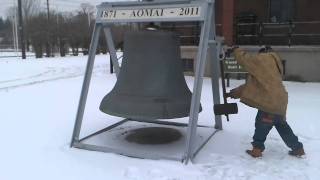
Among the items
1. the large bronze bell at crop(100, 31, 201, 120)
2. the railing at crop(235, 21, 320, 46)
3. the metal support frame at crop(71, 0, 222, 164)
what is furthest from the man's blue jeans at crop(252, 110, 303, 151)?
the railing at crop(235, 21, 320, 46)

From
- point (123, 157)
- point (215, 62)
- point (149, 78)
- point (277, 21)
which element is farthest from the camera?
point (277, 21)

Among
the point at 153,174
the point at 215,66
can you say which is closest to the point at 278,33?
the point at 215,66

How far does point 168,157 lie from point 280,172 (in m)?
1.30

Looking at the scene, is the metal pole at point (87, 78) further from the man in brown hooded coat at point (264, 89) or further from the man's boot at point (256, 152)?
the man's boot at point (256, 152)

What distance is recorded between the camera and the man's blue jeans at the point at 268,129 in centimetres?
561

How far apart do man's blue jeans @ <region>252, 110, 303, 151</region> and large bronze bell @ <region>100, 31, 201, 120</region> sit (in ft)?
3.00

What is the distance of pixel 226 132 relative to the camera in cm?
704

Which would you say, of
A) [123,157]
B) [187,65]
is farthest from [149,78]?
[187,65]

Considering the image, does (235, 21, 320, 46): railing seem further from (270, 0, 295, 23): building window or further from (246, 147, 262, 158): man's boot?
(246, 147, 262, 158): man's boot

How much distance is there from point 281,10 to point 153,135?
1031 cm

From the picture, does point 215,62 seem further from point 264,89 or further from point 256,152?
point 256,152

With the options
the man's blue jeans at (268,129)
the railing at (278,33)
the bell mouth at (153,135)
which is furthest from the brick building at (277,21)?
the man's blue jeans at (268,129)

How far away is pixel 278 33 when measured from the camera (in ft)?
51.0

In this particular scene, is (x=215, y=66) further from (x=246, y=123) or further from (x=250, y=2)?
(x=250, y=2)
